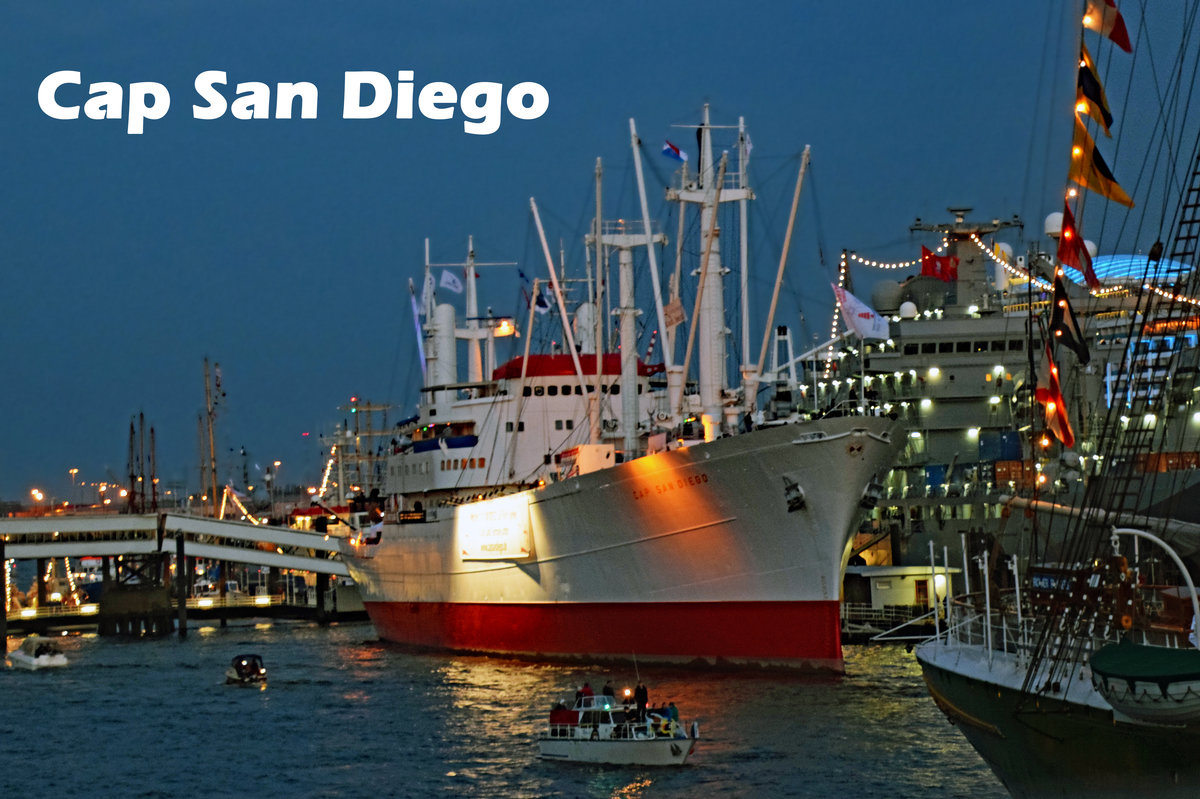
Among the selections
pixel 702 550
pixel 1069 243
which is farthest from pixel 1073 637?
pixel 702 550

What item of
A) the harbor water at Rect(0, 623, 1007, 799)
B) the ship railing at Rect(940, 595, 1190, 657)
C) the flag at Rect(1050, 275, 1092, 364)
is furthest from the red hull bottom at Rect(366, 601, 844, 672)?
the flag at Rect(1050, 275, 1092, 364)

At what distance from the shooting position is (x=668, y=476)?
37.9 metres

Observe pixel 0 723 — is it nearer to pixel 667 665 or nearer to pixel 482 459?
pixel 667 665

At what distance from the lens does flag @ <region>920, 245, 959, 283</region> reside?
6800cm

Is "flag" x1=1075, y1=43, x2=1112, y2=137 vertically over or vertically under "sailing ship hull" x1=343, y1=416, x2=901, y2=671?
over

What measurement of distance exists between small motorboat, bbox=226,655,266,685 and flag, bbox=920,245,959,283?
122 feet

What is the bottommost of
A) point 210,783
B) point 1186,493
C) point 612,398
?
point 210,783

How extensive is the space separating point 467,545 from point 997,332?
25544mm

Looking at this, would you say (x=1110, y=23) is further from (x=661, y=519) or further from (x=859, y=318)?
(x=859, y=318)

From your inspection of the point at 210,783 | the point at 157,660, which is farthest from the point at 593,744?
the point at 157,660

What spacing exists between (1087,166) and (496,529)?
91.6ft

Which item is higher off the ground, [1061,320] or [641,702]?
[1061,320]

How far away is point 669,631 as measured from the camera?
1521 inches

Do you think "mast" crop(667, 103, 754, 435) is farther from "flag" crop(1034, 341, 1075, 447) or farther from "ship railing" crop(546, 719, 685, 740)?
"flag" crop(1034, 341, 1075, 447)
